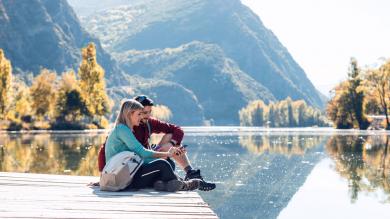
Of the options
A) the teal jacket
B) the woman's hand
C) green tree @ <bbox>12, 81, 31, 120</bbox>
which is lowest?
green tree @ <bbox>12, 81, 31, 120</bbox>

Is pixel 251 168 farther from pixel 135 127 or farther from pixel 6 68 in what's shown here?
pixel 6 68

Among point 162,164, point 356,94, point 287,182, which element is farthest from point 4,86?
point 162,164

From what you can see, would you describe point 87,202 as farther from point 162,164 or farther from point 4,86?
point 4,86

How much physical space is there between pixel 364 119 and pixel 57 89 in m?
56.9

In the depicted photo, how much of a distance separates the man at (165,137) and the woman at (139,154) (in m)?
0.52

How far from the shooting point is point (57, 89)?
325 feet

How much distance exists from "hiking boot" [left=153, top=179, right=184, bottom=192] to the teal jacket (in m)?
0.60

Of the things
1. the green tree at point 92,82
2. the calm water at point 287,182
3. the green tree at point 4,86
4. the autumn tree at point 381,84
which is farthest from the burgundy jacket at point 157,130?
the autumn tree at point 381,84

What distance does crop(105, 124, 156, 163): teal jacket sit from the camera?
11195 mm

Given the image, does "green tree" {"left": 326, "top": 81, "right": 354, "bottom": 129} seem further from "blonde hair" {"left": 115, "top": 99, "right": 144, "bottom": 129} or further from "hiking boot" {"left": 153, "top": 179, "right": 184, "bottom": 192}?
"blonde hair" {"left": 115, "top": 99, "right": 144, "bottom": 129}

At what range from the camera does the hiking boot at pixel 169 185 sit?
1123 centimetres

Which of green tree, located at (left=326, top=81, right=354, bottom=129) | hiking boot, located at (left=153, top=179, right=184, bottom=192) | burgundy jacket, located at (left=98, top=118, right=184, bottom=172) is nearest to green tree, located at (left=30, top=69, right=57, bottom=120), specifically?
green tree, located at (left=326, top=81, right=354, bottom=129)

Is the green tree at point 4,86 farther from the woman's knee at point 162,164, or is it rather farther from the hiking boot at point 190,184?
the hiking boot at point 190,184

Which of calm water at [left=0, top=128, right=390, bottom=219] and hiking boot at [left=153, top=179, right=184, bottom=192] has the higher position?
hiking boot at [left=153, top=179, right=184, bottom=192]
